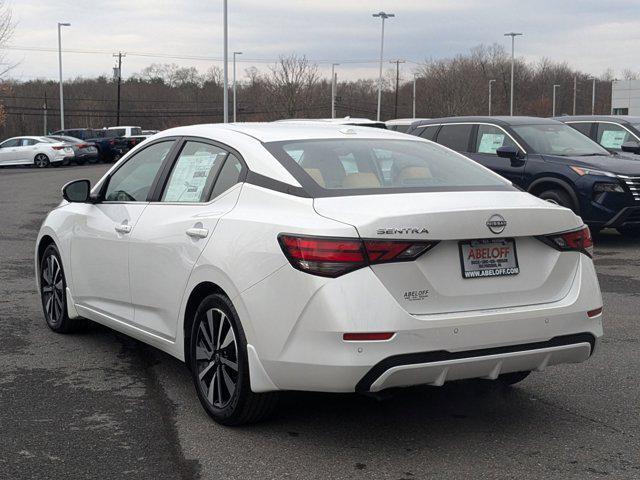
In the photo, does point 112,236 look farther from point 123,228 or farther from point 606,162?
point 606,162

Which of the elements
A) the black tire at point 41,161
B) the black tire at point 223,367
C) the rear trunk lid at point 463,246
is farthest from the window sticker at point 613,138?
the black tire at point 41,161

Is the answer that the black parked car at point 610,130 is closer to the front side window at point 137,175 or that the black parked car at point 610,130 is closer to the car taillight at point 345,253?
the front side window at point 137,175

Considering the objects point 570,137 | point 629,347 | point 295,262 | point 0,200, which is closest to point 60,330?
point 295,262

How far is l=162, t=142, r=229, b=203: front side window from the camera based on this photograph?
506 centimetres

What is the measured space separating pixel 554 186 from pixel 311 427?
8833 mm

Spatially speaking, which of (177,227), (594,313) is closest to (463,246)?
(594,313)

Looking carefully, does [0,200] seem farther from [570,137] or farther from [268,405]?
[268,405]

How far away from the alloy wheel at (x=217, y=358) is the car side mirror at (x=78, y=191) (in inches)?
74.8

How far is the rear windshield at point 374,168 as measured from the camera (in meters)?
4.55

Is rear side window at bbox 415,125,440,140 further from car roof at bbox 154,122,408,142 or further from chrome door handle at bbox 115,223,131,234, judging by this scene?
chrome door handle at bbox 115,223,131,234

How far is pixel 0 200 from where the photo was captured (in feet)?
68.1

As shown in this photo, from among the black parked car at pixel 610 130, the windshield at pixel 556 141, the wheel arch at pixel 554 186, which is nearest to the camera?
the wheel arch at pixel 554 186

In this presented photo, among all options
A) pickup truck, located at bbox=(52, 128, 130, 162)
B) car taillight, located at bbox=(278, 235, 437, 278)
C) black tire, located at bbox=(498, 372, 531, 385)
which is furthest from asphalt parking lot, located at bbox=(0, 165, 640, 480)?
pickup truck, located at bbox=(52, 128, 130, 162)

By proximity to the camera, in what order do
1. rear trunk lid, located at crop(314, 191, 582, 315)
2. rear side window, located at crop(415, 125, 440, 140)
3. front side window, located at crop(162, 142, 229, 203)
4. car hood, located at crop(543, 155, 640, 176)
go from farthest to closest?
1. rear side window, located at crop(415, 125, 440, 140)
2. car hood, located at crop(543, 155, 640, 176)
3. front side window, located at crop(162, 142, 229, 203)
4. rear trunk lid, located at crop(314, 191, 582, 315)
